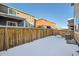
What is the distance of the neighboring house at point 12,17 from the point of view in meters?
6.68

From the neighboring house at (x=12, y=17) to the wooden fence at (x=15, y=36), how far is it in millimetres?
844

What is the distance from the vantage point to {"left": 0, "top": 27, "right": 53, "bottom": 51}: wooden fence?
3881 mm

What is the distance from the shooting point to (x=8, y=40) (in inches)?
161

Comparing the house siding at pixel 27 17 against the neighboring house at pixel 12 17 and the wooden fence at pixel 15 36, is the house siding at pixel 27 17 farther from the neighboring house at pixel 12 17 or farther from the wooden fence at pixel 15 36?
the wooden fence at pixel 15 36

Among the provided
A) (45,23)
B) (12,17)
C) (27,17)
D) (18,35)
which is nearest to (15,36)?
(18,35)

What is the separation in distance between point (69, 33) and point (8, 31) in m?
2.83

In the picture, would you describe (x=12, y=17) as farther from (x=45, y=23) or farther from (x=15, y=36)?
(x=15, y=36)

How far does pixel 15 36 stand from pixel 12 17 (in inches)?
116

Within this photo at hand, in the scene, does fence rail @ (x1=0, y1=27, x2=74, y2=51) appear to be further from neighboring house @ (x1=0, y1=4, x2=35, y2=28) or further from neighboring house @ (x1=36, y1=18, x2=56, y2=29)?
neighboring house @ (x1=0, y1=4, x2=35, y2=28)

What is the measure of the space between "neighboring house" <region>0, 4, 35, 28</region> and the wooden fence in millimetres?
844

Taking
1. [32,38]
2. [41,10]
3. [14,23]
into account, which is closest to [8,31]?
[41,10]

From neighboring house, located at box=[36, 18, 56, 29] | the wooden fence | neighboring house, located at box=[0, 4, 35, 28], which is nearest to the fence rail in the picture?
the wooden fence

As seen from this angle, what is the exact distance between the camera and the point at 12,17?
24.0 feet

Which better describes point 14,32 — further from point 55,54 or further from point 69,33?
point 69,33
